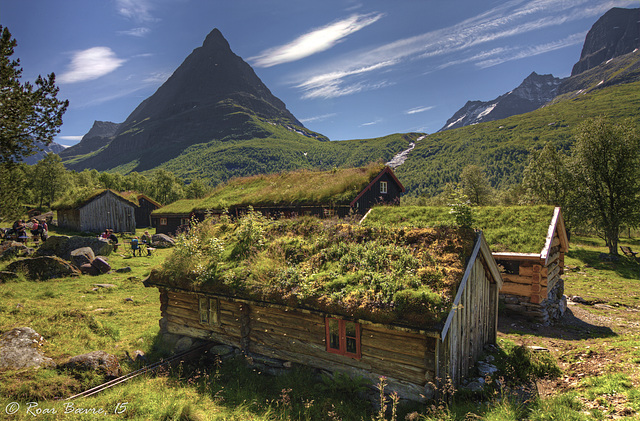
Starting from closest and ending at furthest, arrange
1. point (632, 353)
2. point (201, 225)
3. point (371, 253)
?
point (632, 353)
point (371, 253)
point (201, 225)

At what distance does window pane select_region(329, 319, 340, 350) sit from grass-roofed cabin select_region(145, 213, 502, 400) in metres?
0.03

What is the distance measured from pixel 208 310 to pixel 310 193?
1799 centimetres

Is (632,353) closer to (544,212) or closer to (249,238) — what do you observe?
(544,212)

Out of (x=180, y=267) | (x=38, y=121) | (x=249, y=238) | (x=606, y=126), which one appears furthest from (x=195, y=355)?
(x=606, y=126)

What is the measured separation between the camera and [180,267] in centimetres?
1190

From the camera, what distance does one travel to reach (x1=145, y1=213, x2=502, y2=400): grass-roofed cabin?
294 inches

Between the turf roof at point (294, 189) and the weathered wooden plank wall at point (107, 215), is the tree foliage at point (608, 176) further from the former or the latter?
the weathered wooden plank wall at point (107, 215)

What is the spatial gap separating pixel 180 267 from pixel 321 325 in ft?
20.9

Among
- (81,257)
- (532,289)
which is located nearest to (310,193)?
(81,257)

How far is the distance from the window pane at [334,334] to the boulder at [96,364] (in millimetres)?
6969

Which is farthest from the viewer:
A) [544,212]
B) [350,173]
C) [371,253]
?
[350,173]

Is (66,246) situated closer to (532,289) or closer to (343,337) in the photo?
(343,337)

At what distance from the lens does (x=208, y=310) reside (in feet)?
37.6

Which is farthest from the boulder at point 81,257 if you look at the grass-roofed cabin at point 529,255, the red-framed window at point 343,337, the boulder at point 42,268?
the red-framed window at point 343,337
